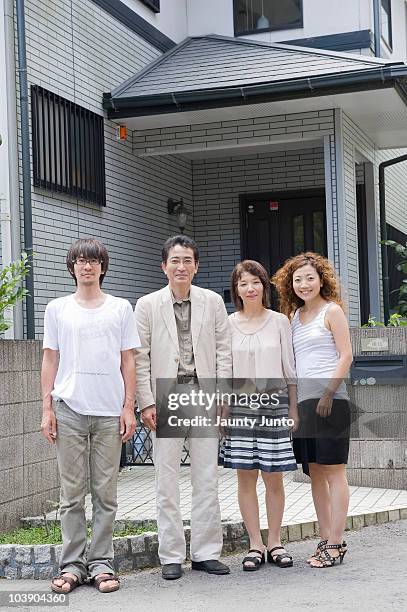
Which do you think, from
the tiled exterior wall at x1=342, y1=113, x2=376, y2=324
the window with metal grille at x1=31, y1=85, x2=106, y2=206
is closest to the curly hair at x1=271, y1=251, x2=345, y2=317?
the window with metal grille at x1=31, y1=85, x2=106, y2=206

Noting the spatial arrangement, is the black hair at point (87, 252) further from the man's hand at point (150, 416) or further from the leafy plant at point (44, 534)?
the leafy plant at point (44, 534)

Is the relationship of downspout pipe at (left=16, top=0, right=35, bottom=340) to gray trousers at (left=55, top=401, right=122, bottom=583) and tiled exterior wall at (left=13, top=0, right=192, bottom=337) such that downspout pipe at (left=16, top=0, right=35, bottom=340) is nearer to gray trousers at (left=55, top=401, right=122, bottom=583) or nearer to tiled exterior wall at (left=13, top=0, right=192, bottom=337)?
tiled exterior wall at (left=13, top=0, right=192, bottom=337)

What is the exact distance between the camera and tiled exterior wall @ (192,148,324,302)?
13.7 m

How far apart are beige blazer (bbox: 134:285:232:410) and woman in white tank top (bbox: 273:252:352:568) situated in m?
0.51

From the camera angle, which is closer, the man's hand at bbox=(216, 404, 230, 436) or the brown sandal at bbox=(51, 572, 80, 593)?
the brown sandal at bbox=(51, 572, 80, 593)

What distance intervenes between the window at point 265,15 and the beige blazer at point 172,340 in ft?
26.5

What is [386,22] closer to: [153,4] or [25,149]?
[153,4]

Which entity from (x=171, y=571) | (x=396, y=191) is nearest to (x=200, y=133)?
(x=396, y=191)

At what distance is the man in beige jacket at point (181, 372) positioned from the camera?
6031 millimetres

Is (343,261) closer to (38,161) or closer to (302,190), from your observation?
(302,190)

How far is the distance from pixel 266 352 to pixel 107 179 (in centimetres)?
560

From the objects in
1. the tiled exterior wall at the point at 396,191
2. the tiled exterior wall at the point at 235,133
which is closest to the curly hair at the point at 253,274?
the tiled exterior wall at the point at 235,133

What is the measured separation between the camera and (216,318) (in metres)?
6.25

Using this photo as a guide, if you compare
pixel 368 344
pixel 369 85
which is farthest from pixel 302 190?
pixel 368 344
